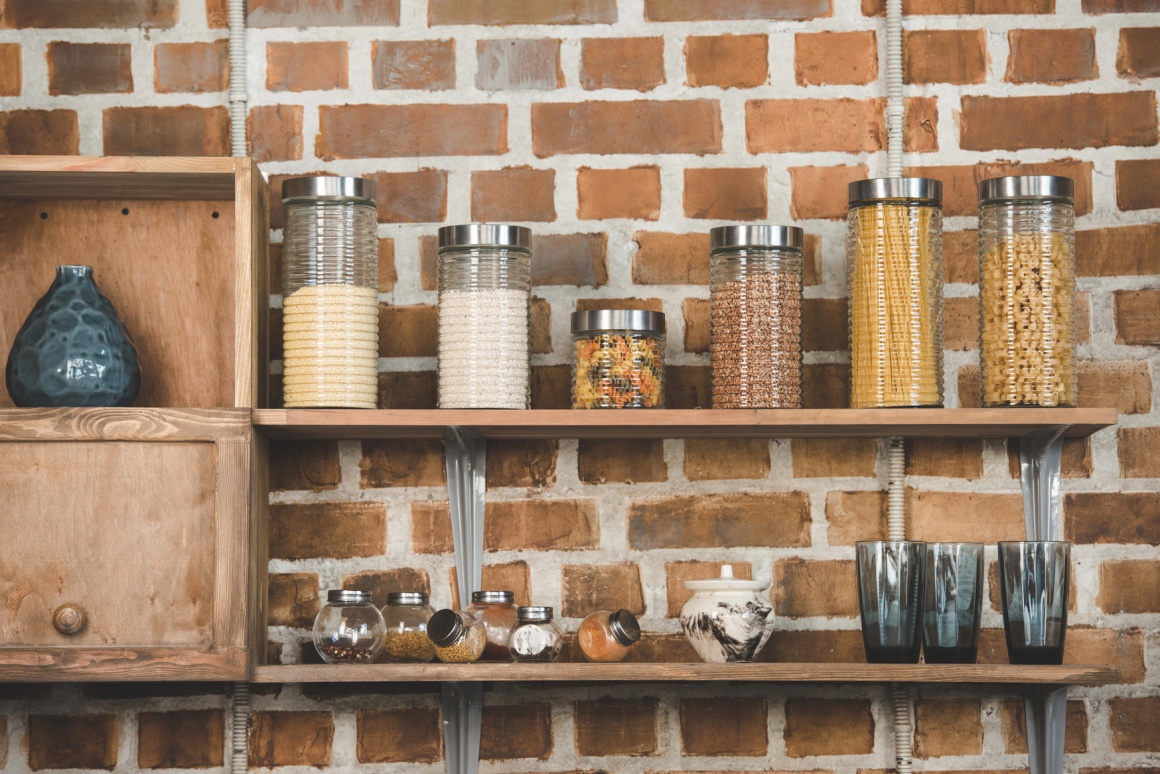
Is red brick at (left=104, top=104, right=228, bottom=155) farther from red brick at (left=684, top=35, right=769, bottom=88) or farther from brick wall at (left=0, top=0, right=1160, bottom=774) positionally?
red brick at (left=684, top=35, right=769, bottom=88)

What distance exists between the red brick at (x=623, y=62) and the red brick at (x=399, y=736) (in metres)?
0.91

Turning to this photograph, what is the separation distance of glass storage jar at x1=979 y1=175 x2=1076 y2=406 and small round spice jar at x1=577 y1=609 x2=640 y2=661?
0.52 m

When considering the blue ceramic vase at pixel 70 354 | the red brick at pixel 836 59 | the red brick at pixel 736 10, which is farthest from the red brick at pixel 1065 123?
the blue ceramic vase at pixel 70 354

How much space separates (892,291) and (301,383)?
2.41 feet

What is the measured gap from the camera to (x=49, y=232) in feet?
5.40

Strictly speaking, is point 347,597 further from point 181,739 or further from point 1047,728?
point 1047,728

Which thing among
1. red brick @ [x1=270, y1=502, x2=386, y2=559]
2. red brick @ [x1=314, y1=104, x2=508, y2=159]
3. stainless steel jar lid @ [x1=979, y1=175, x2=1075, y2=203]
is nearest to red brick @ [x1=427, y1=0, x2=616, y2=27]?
red brick @ [x1=314, y1=104, x2=508, y2=159]

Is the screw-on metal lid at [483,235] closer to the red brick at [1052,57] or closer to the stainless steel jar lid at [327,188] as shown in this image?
the stainless steel jar lid at [327,188]

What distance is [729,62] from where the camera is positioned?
1.70 meters

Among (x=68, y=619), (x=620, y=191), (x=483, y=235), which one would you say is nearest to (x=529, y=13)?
(x=620, y=191)

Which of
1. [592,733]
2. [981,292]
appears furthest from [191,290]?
[981,292]

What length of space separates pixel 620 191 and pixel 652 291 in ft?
0.48

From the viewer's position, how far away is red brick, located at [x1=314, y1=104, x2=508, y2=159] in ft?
5.57

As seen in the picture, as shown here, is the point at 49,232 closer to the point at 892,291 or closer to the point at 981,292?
the point at 892,291
